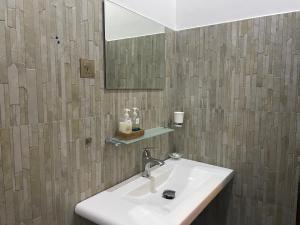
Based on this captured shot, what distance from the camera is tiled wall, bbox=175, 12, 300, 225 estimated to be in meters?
1.47

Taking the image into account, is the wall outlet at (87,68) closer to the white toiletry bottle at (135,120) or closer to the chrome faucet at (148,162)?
the white toiletry bottle at (135,120)

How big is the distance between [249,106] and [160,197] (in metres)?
0.90

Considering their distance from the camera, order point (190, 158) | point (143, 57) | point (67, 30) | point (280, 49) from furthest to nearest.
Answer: point (190, 158) < point (143, 57) < point (280, 49) < point (67, 30)

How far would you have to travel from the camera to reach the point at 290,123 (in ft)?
4.83

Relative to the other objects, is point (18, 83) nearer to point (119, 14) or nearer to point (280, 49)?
point (119, 14)

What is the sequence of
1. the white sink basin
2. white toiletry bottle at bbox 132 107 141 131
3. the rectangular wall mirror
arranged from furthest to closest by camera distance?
white toiletry bottle at bbox 132 107 141 131 < the rectangular wall mirror < the white sink basin

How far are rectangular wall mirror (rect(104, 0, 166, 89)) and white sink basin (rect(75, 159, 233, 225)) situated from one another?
0.63 m

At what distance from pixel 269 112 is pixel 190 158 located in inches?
29.1

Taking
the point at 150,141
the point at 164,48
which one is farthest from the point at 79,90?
the point at 164,48

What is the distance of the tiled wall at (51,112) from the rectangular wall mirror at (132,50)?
69mm

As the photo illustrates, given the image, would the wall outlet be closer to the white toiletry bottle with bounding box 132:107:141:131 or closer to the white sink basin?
the white toiletry bottle with bounding box 132:107:141:131

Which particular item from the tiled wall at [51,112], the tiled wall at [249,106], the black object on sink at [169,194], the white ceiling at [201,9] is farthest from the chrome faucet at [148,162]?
the white ceiling at [201,9]

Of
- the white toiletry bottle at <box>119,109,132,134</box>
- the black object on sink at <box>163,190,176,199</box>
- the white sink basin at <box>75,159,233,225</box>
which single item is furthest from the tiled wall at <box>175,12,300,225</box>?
the white toiletry bottle at <box>119,109,132,134</box>

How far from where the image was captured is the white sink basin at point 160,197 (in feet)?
3.45
